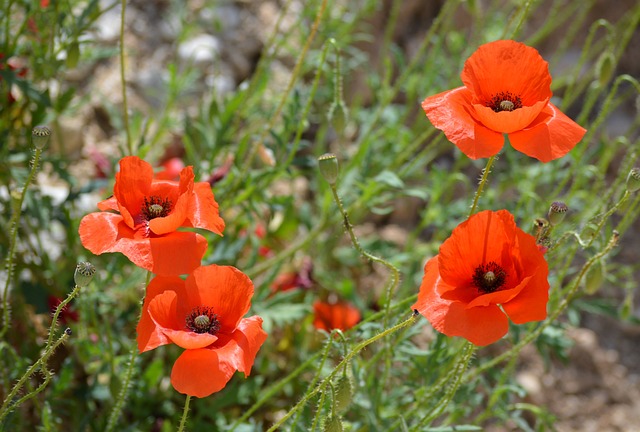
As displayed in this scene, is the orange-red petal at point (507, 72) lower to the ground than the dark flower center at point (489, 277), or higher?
higher

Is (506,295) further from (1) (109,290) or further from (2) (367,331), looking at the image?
(1) (109,290)

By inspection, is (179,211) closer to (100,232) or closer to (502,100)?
(100,232)

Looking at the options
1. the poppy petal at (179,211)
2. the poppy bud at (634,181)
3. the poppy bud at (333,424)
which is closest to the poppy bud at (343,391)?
the poppy bud at (333,424)

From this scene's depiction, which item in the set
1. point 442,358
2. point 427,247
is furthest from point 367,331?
point 427,247

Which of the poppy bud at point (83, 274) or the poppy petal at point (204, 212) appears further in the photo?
the poppy petal at point (204, 212)

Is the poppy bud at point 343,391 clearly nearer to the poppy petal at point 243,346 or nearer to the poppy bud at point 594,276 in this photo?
the poppy petal at point 243,346

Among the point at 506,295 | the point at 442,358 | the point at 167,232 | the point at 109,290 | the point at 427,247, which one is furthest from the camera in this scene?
the point at 427,247
